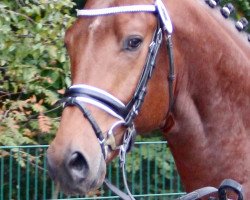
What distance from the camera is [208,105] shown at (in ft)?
9.76

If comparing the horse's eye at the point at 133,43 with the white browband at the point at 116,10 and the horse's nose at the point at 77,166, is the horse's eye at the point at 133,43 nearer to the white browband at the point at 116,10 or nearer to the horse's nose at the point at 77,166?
the white browband at the point at 116,10

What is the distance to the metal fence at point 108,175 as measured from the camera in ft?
17.9

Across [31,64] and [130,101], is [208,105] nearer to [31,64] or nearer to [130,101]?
[130,101]

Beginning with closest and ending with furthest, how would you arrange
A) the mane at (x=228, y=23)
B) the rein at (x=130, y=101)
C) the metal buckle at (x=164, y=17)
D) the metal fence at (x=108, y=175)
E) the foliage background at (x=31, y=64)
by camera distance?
1. the rein at (x=130, y=101)
2. the metal buckle at (x=164, y=17)
3. the mane at (x=228, y=23)
4. the foliage background at (x=31, y=64)
5. the metal fence at (x=108, y=175)

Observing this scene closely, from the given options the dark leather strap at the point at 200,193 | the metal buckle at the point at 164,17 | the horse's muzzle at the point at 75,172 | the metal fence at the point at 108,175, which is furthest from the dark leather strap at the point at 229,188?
the metal fence at the point at 108,175

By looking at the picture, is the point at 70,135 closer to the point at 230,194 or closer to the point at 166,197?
the point at 230,194

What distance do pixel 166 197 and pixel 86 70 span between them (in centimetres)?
335

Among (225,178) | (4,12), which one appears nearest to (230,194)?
(225,178)

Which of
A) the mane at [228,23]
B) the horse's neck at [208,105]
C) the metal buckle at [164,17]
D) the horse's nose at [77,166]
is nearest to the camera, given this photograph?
the horse's nose at [77,166]

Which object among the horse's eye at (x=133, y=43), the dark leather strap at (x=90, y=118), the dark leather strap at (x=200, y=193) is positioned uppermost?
the horse's eye at (x=133, y=43)

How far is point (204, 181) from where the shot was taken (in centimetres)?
302

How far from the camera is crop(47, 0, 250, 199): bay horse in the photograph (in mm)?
2670

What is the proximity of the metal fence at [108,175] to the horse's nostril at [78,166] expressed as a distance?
261 centimetres


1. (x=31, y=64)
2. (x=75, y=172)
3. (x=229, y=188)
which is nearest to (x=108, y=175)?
(x=31, y=64)
